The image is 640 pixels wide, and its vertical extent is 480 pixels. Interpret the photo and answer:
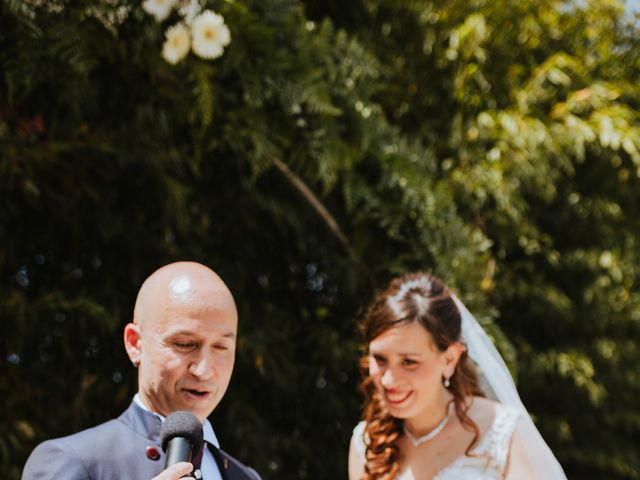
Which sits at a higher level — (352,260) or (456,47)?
(456,47)

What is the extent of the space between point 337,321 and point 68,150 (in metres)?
1.46

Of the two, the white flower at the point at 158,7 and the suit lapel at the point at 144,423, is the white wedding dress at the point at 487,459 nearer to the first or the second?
the suit lapel at the point at 144,423

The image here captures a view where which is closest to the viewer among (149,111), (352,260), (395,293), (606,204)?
(395,293)

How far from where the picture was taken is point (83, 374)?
11.1ft

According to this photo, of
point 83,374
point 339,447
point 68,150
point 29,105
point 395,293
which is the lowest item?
point 339,447

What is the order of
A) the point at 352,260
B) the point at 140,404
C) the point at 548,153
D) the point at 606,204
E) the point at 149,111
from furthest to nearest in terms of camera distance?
the point at 606,204 → the point at 548,153 → the point at 352,260 → the point at 149,111 → the point at 140,404

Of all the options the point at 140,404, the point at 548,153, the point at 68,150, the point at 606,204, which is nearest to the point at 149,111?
the point at 68,150

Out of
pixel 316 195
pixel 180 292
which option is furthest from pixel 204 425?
pixel 316 195

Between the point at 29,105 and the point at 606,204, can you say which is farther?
the point at 606,204

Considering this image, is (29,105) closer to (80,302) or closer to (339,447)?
(80,302)

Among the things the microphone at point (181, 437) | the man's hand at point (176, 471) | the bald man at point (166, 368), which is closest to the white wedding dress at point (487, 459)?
the bald man at point (166, 368)

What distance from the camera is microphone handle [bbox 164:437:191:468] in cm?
143

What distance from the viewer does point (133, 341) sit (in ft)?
5.91

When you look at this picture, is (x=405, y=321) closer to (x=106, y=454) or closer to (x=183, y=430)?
(x=106, y=454)
